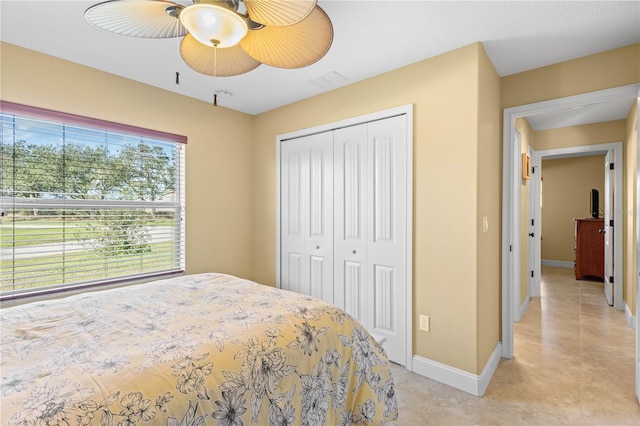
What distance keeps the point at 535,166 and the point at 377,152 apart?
9.97 feet

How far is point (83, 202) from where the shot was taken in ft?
8.23

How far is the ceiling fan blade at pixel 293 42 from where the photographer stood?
1417mm

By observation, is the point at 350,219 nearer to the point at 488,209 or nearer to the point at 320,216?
the point at 320,216

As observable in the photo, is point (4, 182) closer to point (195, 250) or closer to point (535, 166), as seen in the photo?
point (195, 250)

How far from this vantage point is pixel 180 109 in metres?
3.11

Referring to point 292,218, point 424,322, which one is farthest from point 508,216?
point 292,218

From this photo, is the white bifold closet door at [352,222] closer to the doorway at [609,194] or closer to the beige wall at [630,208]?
the beige wall at [630,208]

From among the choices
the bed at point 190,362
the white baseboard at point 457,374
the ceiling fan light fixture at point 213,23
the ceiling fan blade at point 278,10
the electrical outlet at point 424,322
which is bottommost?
the white baseboard at point 457,374

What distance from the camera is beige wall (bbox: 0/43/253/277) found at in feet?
7.47

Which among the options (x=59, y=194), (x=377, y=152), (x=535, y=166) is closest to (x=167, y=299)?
(x=59, y=194)

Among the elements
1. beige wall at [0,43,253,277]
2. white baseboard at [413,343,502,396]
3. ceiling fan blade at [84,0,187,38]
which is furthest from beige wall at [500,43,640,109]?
beige wall at [0,43,253,277]

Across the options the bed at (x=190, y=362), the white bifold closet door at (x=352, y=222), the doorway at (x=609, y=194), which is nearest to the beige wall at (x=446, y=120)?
the white bifold closet door at (x=352, y=222)

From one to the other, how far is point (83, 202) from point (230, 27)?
2.08 metres

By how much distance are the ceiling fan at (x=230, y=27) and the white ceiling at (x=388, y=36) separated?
0.47 m
